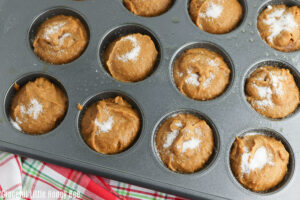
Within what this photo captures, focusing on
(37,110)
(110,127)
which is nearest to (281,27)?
(110,127)

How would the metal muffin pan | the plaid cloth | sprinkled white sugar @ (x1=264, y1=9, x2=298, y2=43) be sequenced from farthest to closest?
sprinkled white sugar @ (x1=264, y1=9, x2=298, y2=43) < the plaid cloth < the metal muffin pan

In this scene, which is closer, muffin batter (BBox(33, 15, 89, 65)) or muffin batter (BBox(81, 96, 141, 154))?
muffin batter (BBox(81, 96, 141, 154))

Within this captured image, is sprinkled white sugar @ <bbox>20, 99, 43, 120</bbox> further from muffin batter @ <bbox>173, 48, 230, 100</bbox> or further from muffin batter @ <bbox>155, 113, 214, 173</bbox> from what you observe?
muffin batter @ <bbox>173, 48, 230, 100</bbox>

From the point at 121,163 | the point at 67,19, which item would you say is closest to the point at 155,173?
the point at 121,163

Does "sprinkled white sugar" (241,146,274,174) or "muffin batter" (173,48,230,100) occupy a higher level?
"muffin batter" (173,48,230,100)

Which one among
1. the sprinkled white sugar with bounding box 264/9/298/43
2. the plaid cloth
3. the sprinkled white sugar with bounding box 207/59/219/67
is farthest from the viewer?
the sprinkled white sugar with bounding box 264/9/298/43

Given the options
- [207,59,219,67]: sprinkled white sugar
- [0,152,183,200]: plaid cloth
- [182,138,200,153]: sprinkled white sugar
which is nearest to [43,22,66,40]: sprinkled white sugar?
[0,152,183,200]: plaid cloth
